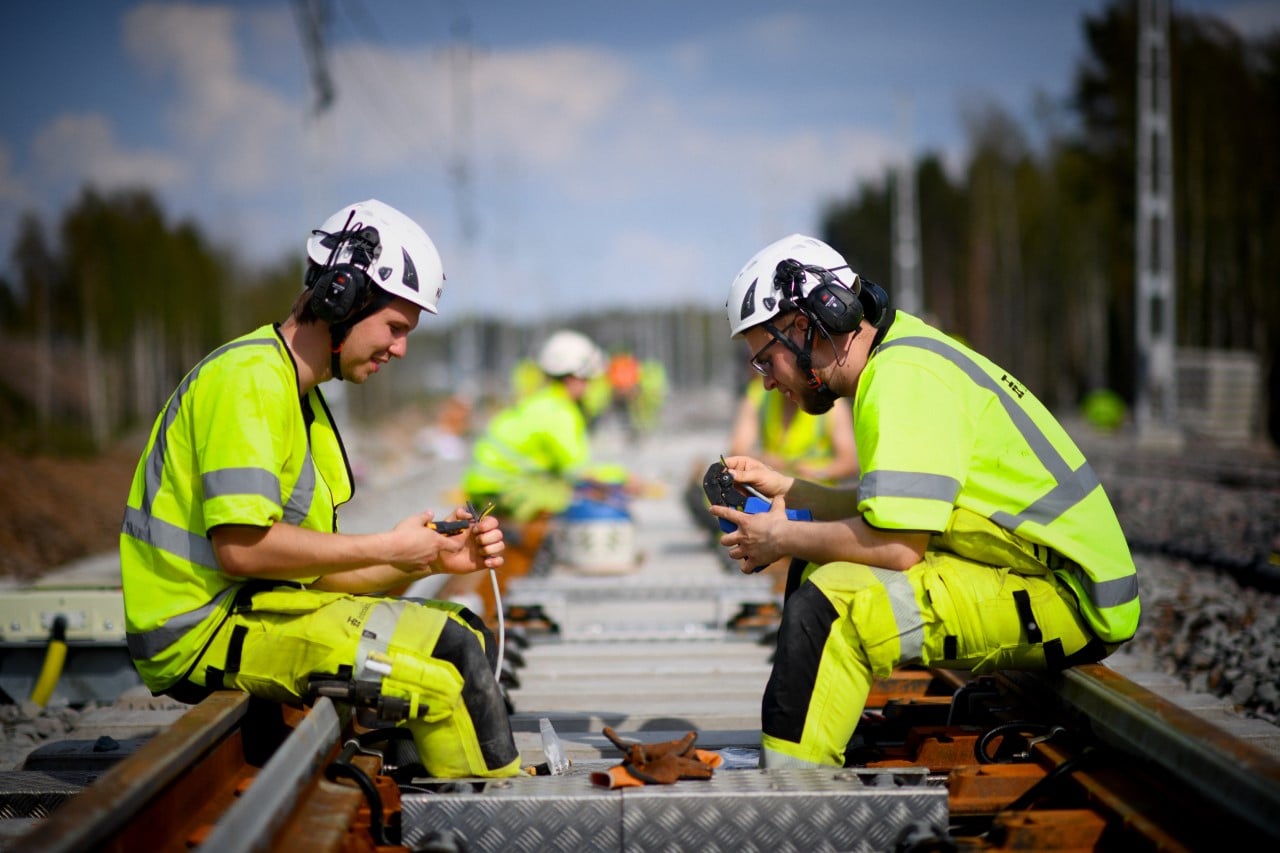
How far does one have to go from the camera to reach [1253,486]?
49.7ft

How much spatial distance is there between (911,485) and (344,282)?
1666mm

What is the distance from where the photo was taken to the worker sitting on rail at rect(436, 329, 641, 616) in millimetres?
9531

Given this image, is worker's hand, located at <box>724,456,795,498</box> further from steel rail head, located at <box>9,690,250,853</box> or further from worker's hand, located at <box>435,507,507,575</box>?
steel rail head, located at <box>9,690,250,853</box>

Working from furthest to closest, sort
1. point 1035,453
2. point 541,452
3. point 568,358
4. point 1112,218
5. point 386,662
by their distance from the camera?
point 1112,218 < point 568,358 < point 541,452 < point 1035,453 < point 386,662

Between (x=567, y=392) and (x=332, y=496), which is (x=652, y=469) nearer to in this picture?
(x=567, y=392)

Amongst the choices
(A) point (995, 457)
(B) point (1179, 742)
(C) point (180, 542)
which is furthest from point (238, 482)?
(B) point (1179, 742)

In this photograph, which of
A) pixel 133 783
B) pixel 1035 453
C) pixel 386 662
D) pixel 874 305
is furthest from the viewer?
pixel 874 305

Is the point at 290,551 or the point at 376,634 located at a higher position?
the point at 290,551

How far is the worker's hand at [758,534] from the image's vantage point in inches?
142

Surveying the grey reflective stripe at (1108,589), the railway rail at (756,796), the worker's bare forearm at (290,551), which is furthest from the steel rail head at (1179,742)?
the worker's bare forearm at (290,551)

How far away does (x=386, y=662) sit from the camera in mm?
3377

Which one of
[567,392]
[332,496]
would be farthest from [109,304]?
[332,496]

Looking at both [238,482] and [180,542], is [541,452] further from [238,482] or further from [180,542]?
[238,482]

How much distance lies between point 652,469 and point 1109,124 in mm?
34659
